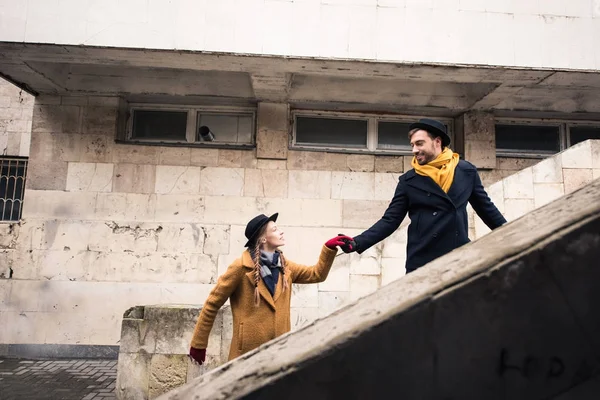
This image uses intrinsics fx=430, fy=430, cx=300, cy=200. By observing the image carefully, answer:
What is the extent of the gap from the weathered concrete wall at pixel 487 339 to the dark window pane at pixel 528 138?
7.15 meters

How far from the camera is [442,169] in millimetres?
2738

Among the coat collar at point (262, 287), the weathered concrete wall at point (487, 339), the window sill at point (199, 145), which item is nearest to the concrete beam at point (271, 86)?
the window sill at point (199, 145)

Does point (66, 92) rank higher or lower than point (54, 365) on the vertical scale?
higher

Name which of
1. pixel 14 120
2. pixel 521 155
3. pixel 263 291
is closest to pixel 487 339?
pixel 263 291

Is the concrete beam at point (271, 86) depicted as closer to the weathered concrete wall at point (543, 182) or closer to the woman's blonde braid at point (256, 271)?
the weathered concrete wall at point (543, 182)

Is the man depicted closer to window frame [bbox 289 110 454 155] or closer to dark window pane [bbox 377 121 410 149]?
window frame [bbox 289 110 454 155]

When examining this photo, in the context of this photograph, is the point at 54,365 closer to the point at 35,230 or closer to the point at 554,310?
the point at 35,230

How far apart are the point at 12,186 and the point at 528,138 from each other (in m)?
9.11

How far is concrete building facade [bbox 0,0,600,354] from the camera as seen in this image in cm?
554

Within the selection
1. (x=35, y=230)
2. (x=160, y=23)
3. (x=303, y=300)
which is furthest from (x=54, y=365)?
(x=160, y=23)

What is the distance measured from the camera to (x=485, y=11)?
575cm

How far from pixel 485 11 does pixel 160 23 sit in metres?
4.28

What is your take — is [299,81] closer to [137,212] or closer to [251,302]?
[137,212]

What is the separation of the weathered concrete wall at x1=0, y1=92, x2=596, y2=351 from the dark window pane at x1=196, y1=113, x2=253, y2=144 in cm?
38
